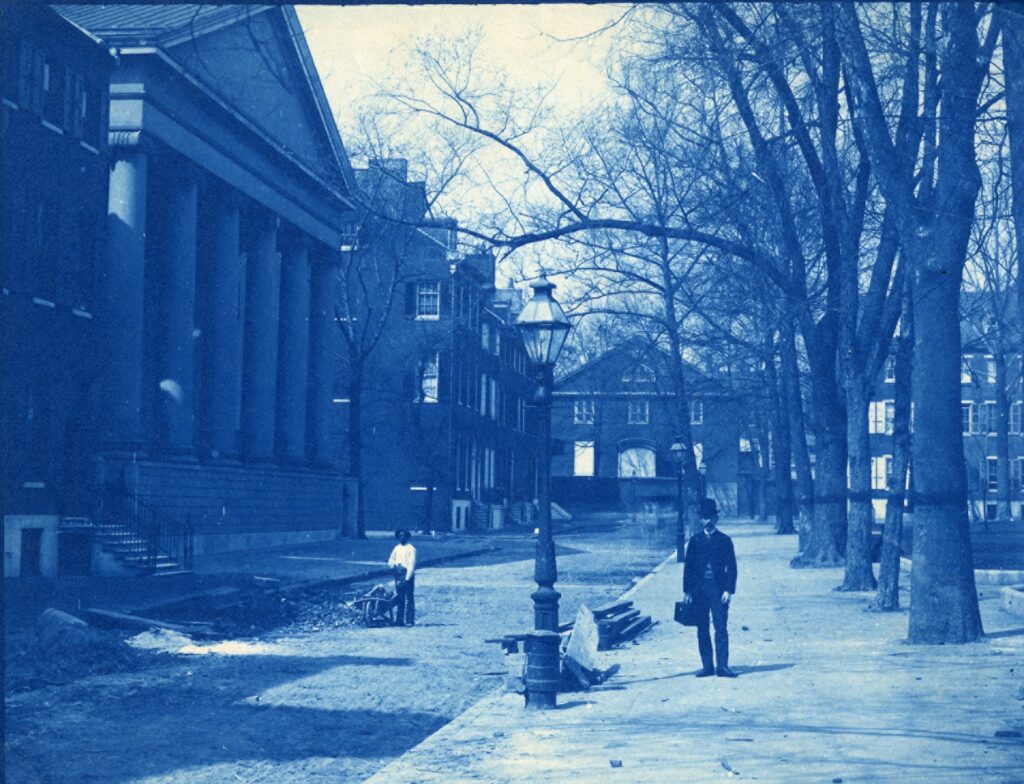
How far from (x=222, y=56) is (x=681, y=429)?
16420mm

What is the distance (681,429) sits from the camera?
41281 millimetres

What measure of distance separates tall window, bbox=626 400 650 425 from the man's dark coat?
285ft

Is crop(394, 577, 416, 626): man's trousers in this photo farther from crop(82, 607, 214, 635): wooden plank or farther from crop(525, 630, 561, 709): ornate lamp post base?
crop(525, 630, 561, 709): ornate lamp post base

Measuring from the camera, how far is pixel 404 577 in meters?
19.3

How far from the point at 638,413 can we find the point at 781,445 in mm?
50255

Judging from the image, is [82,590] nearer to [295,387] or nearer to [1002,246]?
[1002,246]

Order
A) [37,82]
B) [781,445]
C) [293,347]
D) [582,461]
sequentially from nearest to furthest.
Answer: [37,82]
[293,347]
[781,445]
[582,461]

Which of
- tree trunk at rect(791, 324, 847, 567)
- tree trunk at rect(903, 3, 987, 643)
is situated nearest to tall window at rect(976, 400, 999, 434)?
tree trunk at rect(791, 324, 847, 567)

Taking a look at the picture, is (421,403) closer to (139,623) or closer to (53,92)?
(53,92)

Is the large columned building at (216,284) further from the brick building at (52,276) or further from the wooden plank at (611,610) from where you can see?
the wooden plank at (611,610)

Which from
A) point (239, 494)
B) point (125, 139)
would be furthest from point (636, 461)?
point (125, 139)

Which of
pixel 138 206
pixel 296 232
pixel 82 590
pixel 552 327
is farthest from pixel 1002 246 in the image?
pixel 296 232

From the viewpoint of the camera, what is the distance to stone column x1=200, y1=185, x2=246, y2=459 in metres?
37.6

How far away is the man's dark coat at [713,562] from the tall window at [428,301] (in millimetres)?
47304
